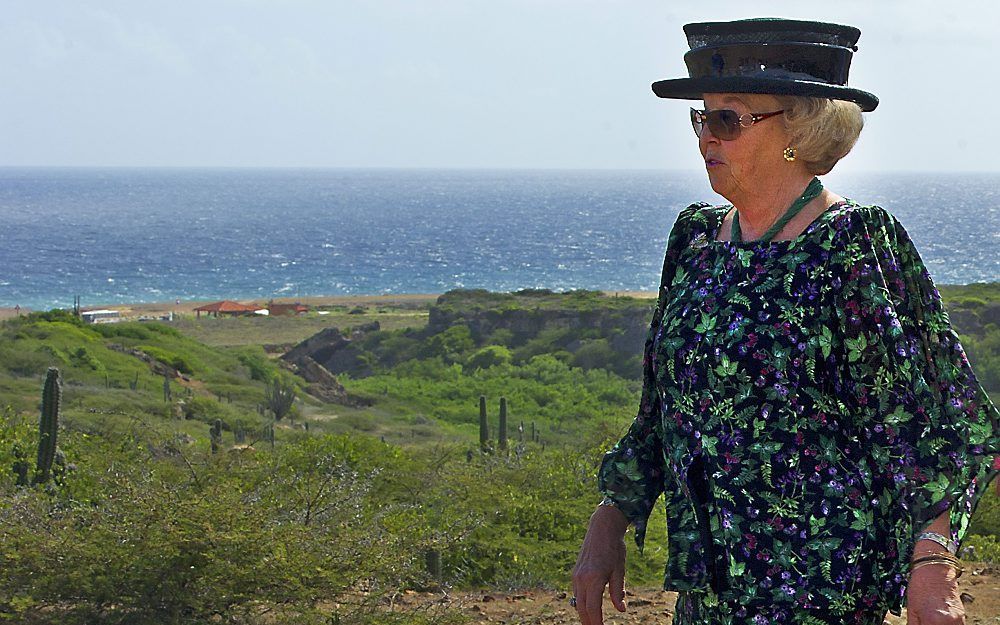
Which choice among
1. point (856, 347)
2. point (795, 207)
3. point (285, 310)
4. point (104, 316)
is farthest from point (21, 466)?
point (285, 310)

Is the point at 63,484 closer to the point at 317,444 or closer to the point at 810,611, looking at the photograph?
the point at 317,444

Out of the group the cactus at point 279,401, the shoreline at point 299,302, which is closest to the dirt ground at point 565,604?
the cactus at point 279,401

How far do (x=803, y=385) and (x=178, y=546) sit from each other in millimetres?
4212

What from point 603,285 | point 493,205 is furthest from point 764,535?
point 493,205

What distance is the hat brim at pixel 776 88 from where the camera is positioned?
196 centimetres

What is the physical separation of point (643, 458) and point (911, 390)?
56 cm

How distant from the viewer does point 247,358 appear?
2898 cm

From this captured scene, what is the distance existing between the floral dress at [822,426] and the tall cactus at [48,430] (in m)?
7.99

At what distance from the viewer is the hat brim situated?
1964 mm

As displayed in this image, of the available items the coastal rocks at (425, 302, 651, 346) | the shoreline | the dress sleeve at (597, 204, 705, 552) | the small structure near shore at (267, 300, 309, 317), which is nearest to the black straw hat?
the dress sleeve at (597, 204, 705, 552)

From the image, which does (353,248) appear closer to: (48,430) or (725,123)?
(48,430)

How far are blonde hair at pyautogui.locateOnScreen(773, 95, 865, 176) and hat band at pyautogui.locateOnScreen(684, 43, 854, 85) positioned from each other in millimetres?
40

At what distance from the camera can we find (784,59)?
2.01m

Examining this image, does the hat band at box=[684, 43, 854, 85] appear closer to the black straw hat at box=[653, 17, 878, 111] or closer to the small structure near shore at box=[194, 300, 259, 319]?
the black straw hat at box=[653, 17, 878, 111]
